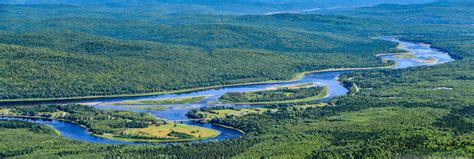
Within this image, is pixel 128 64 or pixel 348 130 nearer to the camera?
pixel 348 130

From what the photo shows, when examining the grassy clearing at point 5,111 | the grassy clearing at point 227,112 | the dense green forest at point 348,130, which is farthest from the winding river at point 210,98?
the grassy clearing at point 5,111

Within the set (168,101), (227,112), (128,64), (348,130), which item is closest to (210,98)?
(168,101)

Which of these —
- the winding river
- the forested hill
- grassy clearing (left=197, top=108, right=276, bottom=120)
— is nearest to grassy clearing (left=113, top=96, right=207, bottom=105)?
the winding river

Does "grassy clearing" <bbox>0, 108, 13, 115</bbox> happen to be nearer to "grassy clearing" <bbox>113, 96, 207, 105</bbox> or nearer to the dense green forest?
the dense green forest

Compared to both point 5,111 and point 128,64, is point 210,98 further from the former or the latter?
point 5,111

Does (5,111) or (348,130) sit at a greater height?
(348,130)

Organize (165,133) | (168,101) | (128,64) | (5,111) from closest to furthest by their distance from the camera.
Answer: (165,133) < (5,111) < (168,101) < (128,64)

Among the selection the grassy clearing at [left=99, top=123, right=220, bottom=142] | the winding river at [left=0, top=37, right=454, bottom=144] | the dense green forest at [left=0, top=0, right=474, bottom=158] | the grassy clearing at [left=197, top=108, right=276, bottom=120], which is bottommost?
the winding river at [left=0, top=37, right=454, bottom=144]

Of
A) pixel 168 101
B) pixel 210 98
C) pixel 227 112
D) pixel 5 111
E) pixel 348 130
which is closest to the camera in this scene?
pixel 348 130

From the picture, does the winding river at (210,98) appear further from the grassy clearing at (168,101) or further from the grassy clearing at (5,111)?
the grassy clearing at (5,111)
